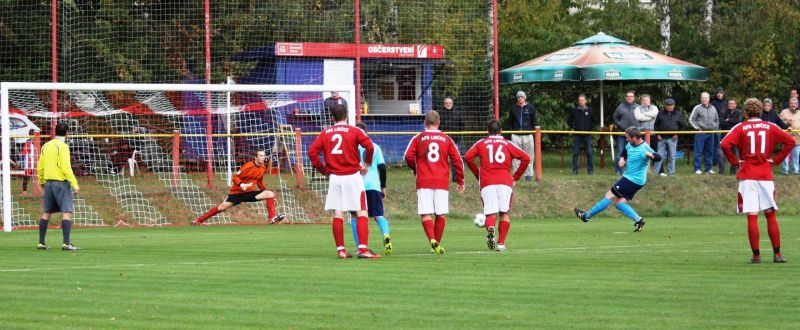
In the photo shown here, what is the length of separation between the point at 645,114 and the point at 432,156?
46.3ft

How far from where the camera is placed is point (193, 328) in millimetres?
10383

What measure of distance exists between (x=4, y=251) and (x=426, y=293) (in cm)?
880

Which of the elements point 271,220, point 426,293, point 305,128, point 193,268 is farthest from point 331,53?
point 426,293

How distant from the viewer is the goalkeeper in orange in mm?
26234

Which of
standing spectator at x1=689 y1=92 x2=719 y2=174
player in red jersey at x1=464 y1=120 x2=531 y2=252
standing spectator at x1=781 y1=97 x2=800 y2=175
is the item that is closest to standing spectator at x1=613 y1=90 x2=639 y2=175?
standing spectator at x1=689 y1=92 x2=719 y2=174

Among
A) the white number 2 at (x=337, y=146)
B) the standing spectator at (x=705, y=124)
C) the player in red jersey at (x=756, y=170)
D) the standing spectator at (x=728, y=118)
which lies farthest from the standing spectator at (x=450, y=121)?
the player in red jersey at (x=756, y=170)

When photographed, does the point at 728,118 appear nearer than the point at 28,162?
No

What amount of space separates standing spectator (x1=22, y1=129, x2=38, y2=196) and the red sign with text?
6.68 meters

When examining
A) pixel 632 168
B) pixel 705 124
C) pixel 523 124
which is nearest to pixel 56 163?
pixel 632 168

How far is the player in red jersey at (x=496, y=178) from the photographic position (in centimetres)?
1786

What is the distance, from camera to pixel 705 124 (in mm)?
31125

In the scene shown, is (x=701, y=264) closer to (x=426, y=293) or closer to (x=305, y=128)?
(x=426, y=293)

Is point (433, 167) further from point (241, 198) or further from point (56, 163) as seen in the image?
point (241, 198)

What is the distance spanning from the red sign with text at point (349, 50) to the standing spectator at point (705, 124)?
653cm
